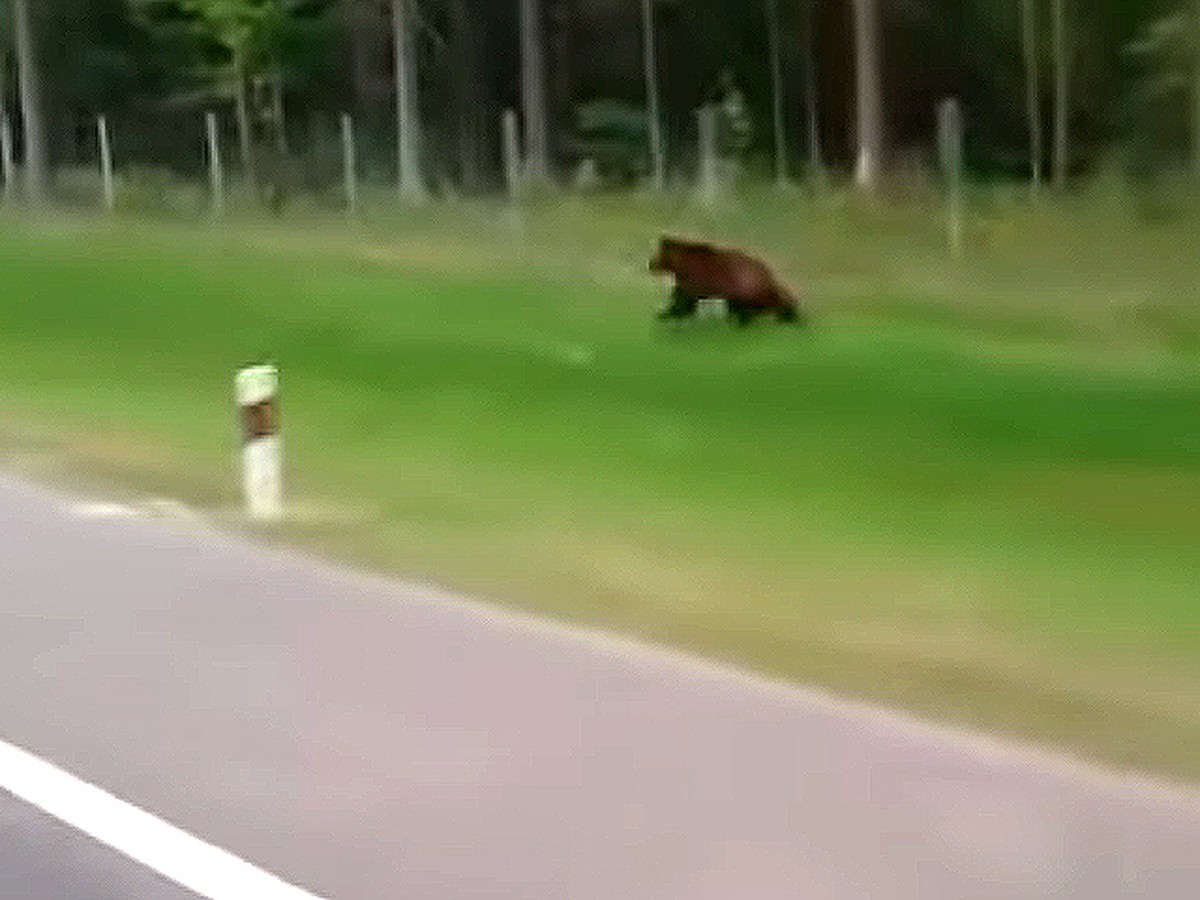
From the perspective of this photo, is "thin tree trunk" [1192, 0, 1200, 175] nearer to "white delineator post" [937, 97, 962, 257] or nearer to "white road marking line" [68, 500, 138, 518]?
"white delineator post" [937, 97, 962, 257]

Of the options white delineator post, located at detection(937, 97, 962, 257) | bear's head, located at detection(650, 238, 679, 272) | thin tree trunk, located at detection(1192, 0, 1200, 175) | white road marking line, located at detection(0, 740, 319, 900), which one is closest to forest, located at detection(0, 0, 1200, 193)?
thin tree trunk, located at detection(1192, 0, 1200, 175)

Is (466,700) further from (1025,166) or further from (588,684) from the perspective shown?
(1025,166)

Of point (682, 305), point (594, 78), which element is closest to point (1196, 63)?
point (682, 305)

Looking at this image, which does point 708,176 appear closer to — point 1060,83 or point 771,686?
point 1060,83

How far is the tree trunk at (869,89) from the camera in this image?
3575cm

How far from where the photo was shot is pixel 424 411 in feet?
61.4

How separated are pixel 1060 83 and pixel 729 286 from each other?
25.1 metres

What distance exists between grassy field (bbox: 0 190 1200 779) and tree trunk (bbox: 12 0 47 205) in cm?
2360

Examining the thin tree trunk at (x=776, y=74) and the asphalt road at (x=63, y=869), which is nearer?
the asphalt road at (x=63, y=869)

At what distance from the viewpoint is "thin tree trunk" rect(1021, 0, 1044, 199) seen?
47.8m

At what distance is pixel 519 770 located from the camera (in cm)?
804

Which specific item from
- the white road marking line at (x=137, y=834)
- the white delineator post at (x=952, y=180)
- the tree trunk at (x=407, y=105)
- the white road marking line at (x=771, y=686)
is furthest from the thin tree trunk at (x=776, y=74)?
the white road marking line at (x=137, y=834)

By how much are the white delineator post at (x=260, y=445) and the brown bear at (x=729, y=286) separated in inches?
366

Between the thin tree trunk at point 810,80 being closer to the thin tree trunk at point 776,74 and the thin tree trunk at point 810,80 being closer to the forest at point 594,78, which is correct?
the forest at point 594,78
